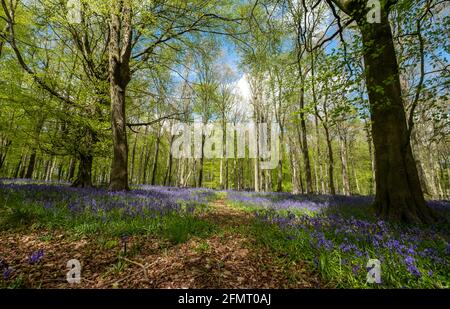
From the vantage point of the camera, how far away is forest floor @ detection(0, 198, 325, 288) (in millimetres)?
2553

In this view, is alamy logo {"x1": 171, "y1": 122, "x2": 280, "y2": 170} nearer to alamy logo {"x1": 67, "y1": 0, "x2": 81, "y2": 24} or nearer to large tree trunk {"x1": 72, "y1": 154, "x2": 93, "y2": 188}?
large tree trunk {"x1": 72, "y1": 154, "x2": 93, "y2": 188}

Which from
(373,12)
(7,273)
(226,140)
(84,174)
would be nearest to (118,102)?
(84,174)

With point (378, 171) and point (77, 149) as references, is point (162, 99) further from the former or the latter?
point (378, 171)

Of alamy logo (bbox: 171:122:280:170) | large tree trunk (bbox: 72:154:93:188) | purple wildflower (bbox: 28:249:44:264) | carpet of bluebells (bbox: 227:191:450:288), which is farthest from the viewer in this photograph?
alamy logo (bbox: 171:122:280:170)

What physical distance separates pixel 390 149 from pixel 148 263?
20.7 ft

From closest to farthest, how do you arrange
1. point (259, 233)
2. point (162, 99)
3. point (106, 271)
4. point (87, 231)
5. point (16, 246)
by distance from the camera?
point (106, 271)
point (16, 246)
point (87, 231)
point (259, 233)
point (162, 99)

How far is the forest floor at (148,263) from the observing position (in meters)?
2.55

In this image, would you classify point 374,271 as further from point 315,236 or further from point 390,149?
point 390,149

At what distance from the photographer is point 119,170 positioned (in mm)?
8359

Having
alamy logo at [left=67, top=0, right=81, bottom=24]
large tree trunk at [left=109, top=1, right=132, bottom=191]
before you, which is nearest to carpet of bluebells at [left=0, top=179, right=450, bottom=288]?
large tree trunk at [left=109, top=1, right=132, bottom=191]

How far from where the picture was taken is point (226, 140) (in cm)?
3122

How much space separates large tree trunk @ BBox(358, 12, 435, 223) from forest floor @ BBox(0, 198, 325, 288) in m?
3.96
